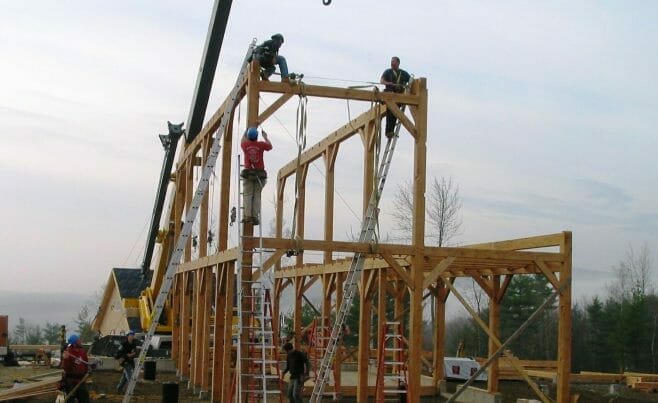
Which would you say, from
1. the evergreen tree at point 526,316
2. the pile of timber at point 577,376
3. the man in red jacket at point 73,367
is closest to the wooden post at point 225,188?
the man in red jacket at point 73,367

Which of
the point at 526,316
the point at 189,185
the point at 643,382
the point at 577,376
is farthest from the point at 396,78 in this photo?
the point at 526,316

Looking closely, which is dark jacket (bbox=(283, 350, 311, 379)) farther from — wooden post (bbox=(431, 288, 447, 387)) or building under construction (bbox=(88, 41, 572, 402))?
wooden post (bbox=(431, 288, 447, 387))

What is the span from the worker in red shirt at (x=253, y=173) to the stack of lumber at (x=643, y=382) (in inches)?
663

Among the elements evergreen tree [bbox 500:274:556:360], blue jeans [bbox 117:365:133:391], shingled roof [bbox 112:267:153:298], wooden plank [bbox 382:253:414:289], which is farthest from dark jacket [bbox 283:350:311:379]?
evergreen tree [bbox 500:274:556:360]

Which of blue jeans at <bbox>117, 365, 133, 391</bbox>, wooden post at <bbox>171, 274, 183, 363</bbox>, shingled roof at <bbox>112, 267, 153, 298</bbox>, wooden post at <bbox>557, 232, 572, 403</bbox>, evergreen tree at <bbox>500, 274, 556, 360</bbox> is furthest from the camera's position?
evergreen tree at <bbox>500, 274, 556, 360</bbox>

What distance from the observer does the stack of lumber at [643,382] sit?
25109 mm

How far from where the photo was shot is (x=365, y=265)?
52.5 feet

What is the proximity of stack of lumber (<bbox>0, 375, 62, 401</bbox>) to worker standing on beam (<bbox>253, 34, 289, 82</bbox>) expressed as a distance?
24.6ft

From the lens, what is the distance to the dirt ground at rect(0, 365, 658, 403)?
17.2 m

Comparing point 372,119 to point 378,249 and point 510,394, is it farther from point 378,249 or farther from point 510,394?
point 510,394

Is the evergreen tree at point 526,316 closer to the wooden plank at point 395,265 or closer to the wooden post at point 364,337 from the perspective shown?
the wooden post at point 364,337

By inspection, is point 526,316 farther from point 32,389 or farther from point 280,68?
point 280,68

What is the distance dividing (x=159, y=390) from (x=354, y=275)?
24.3 ft

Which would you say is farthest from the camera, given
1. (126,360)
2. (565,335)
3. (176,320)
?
(176,320)
